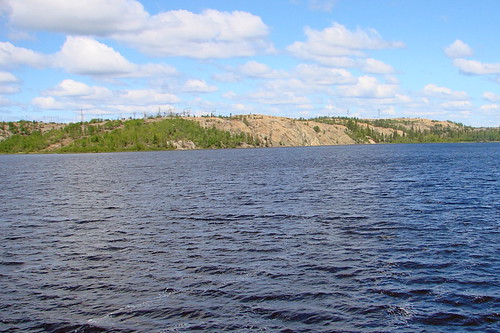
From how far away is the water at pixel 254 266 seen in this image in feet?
62.4

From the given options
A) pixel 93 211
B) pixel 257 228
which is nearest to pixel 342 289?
pixel 257 228

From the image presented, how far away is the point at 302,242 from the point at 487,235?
41.7 feet

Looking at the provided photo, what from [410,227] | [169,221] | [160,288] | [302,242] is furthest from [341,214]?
[160,288]

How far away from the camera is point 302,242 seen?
31.1m

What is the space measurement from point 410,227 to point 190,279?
747 inches

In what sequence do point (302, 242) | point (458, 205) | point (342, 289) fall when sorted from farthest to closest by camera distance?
point (458, 205) → point (302, 242) → point (342, 289)

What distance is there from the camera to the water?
62.4 ft

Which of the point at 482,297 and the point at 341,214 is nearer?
the point at 482,297

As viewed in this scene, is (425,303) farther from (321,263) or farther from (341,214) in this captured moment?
(341,214)

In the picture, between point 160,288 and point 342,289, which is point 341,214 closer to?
point 342,289

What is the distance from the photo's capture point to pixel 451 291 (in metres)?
21.5

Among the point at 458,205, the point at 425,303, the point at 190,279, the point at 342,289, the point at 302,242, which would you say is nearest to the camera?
the point at 425,303

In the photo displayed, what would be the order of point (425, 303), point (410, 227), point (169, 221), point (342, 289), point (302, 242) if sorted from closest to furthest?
point (425, 303)
point (342, 289)
point (302, 242)
point (410, 227)
point (169, 221)

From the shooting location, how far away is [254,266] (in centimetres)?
2583
